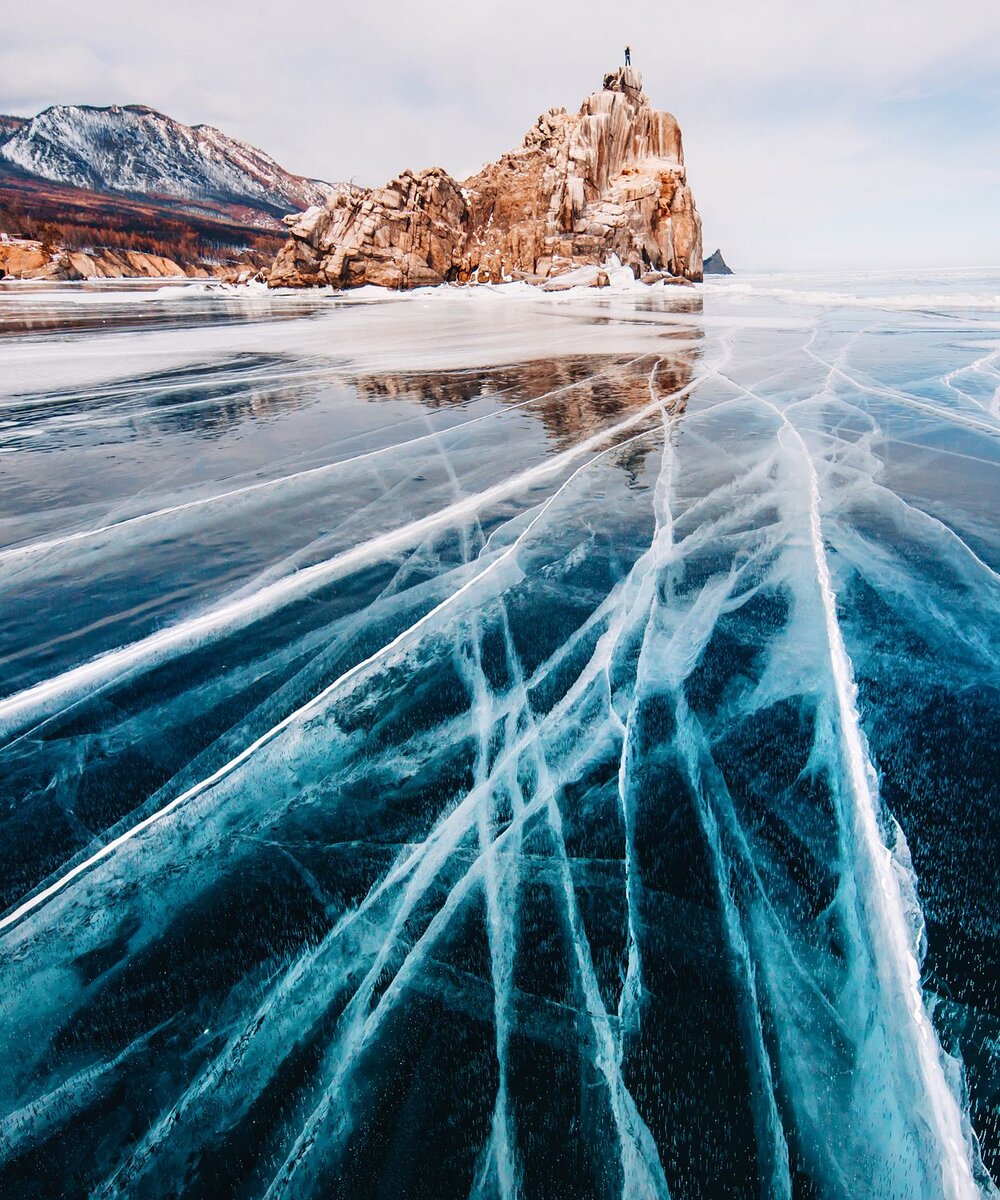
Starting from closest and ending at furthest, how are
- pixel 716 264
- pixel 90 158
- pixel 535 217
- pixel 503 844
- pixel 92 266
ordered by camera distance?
1. pixel 503 844
2. pixel 535 217
3. pixel 92 266
4. pixel 716 264
5. pixel 90 158

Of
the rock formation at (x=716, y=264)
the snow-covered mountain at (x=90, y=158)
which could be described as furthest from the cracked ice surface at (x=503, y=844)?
the snow-covered mountain at (x=90, y=158)

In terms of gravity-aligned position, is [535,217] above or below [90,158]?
below

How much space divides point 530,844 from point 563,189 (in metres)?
65.3

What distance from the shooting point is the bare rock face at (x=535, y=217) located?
2120 inches

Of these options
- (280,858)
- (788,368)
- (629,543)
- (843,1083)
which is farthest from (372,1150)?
(788,368)

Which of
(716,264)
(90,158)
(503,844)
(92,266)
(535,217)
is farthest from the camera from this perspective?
(90,158)

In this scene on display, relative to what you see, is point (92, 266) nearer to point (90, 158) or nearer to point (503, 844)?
point (503, 844)

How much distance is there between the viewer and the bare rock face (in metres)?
53.8

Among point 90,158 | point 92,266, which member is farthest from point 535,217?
point 90,158

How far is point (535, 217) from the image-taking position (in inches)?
2180

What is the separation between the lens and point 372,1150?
1.13 meters

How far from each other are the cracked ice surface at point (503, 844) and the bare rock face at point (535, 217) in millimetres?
54853

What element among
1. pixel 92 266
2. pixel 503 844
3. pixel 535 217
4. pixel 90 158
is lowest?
pixel 503 844

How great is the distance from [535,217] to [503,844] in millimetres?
65240
